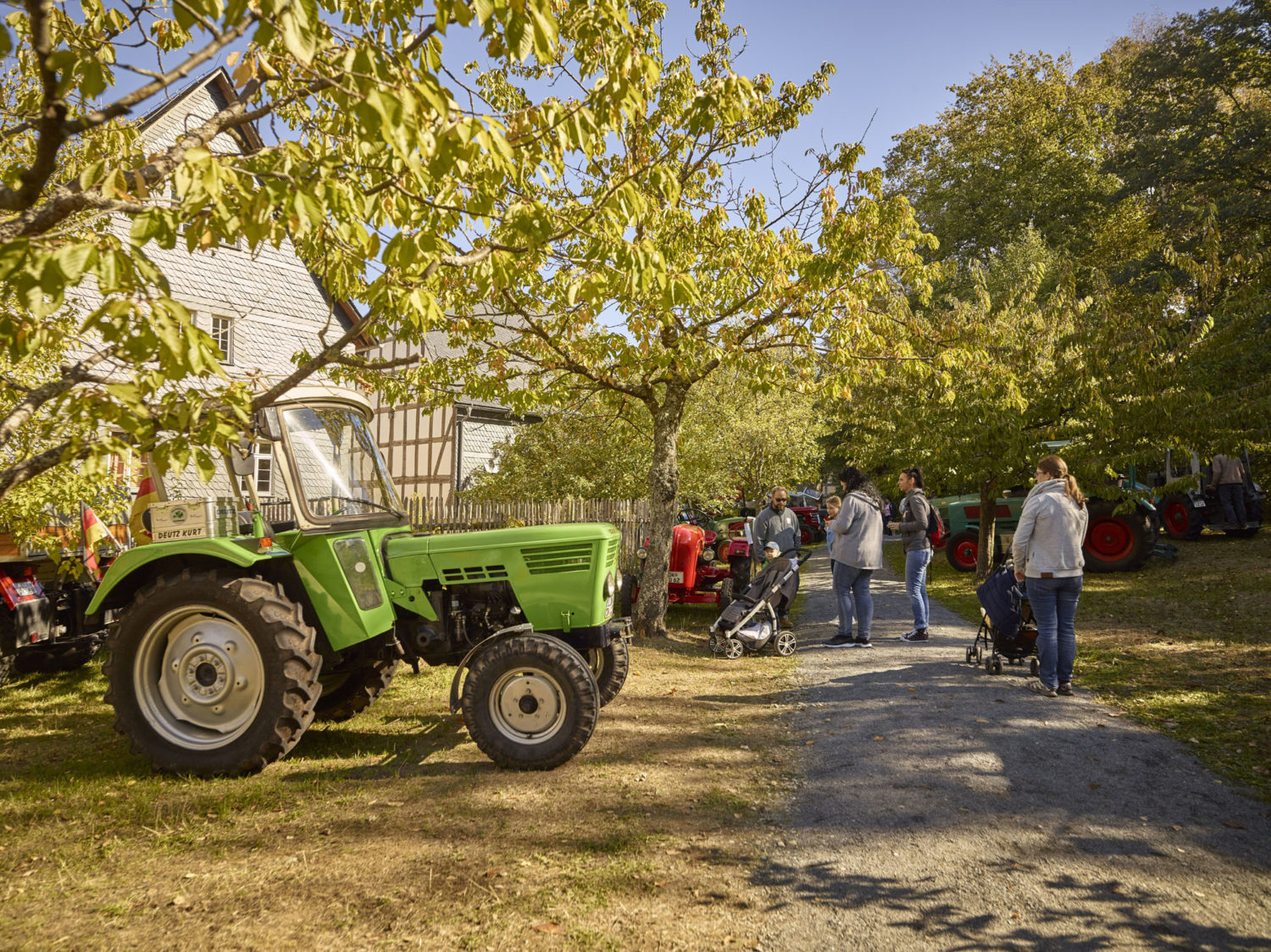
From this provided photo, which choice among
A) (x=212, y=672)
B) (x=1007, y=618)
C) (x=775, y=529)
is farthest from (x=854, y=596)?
(x=212, y=672)

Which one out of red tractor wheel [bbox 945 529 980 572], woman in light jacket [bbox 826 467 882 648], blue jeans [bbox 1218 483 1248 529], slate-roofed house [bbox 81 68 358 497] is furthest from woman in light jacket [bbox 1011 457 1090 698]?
slate-roofed house [bbox 81 68 358 497]

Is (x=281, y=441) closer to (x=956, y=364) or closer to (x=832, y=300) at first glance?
(x=832, y=300)

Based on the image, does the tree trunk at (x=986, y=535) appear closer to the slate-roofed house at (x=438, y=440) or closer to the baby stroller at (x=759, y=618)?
the baby stroller at (x=759, y=618)

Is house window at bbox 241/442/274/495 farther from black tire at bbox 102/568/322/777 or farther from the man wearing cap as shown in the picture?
the man wearing cap

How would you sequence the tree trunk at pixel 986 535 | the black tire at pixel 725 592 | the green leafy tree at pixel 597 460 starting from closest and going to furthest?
the black tire at pixel 725 592 < the tree trunk at pixel 986 535 < the green leafy tree at pixel 597 460

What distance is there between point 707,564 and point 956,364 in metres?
4.29

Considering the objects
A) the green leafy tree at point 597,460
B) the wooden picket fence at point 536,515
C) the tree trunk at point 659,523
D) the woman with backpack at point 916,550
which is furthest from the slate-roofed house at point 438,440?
the woman with backpack at point 916,550

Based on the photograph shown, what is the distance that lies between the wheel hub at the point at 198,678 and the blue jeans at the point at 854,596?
612 cm

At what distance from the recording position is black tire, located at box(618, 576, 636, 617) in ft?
32.0

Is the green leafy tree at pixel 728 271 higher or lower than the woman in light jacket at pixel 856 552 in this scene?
higher

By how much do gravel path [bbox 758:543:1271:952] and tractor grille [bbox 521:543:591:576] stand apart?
1.92 meters

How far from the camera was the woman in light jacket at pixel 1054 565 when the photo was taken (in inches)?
250

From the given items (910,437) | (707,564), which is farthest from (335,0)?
(910,437)

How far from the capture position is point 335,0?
4.89m
